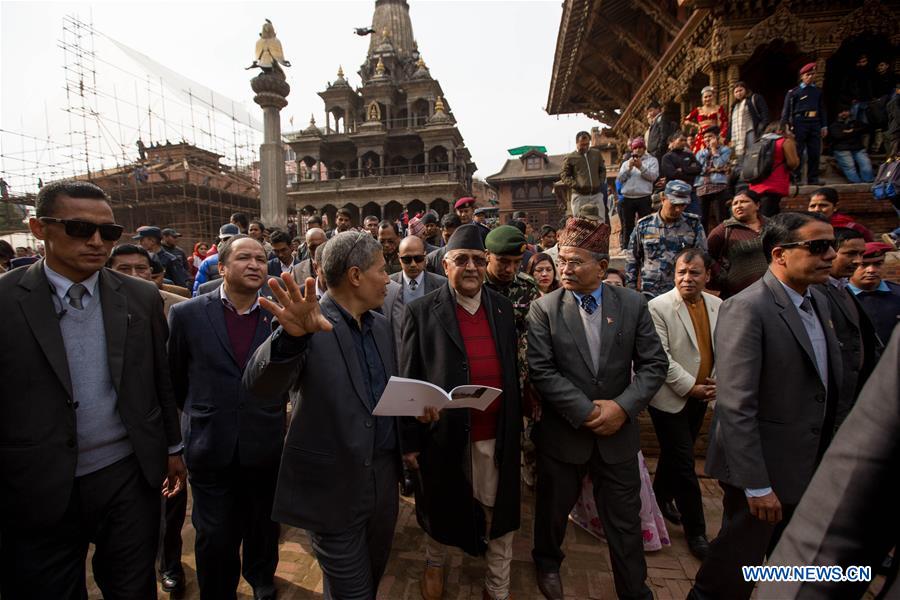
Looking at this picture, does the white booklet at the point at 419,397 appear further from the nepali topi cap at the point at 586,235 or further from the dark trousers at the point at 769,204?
the dark trousers at the point at 769,204

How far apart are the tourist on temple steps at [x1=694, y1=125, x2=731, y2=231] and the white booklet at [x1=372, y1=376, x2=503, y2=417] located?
5997 millimetres

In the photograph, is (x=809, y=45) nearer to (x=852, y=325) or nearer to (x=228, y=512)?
(x=852, y=325)

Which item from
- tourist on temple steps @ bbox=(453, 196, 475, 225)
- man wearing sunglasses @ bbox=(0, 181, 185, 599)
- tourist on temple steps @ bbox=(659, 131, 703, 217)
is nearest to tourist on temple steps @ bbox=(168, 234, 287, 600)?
man wearing sunglasses @ bbox=(0, 181, 185, 599)

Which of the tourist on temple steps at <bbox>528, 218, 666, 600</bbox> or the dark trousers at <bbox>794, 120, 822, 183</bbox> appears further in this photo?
the dark trousers at <bbox>794, 120, 822, 183</bbox>

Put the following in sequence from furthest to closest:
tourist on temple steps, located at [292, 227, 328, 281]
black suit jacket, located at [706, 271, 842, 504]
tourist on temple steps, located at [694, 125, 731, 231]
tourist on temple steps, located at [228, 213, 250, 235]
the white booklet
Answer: tourist on temple steps, located at [228, 213, 250, 235]
tourist on temple steps, located at [694, 125, 731, 231]
tourist on temple steps, located at [292, 227, 328, 281]
black suit jacket, located at [706, 271, 842, 504]
the white booklet

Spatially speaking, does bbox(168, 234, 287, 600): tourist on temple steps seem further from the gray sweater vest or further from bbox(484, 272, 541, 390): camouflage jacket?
bbox(484, 272, 541, 390): camouflage jacket

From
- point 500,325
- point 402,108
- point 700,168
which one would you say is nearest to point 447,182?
point 402,108

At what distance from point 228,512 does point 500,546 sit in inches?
63.1

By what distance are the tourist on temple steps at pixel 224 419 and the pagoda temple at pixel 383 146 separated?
29.6m

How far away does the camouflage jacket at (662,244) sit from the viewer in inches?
161

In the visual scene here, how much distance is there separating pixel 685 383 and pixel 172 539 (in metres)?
3.67

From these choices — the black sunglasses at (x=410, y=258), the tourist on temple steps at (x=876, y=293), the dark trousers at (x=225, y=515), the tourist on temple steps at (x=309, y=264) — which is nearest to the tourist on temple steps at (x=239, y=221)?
the tourist on temple steps at (x=309, y=264)

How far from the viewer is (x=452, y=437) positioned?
2.45 m

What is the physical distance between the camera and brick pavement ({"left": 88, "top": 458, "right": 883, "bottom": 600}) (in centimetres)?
262
